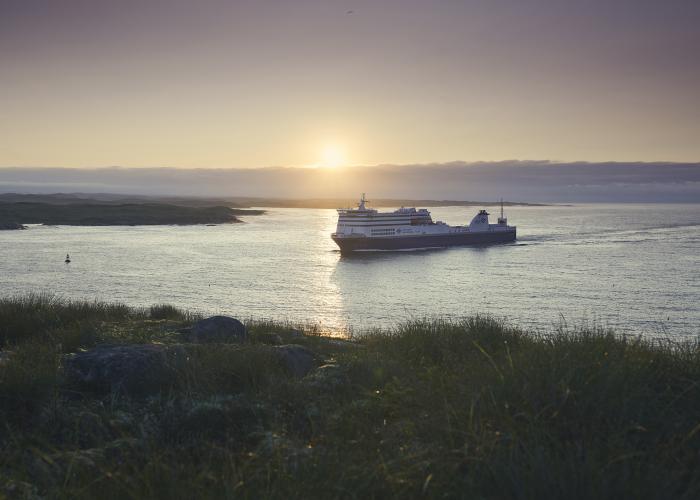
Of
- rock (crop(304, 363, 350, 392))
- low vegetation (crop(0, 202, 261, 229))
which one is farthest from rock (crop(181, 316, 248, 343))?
low vegetation (crop(0, 202, 261, 229))

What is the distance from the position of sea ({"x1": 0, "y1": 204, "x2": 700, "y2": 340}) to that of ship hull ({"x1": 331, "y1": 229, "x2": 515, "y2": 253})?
2409 mm

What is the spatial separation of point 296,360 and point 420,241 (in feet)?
237

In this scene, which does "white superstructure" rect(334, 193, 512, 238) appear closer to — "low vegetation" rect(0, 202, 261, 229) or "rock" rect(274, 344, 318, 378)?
"low vegetation" rect(0, 202, 261, 229)

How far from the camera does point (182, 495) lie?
384 centimetres

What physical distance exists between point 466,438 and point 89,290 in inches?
1355

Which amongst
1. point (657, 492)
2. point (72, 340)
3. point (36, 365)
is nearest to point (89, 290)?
point (72, 340)

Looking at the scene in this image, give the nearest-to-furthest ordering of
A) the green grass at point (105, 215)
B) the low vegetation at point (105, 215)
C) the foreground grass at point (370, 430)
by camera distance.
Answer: the foreground grass at point (370, 430) < the low vegetation at point (105, 215) < the green grass at point (105, 215)

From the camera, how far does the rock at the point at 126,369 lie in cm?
659

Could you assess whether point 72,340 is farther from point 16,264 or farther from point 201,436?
point 16,264

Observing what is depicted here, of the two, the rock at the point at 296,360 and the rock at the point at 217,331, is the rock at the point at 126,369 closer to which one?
the rock at the point at 296,360

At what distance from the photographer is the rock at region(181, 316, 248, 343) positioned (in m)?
9.66

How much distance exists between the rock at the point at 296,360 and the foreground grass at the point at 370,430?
0.29 m

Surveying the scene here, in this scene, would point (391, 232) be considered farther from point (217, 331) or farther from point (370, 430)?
point (370, 430)

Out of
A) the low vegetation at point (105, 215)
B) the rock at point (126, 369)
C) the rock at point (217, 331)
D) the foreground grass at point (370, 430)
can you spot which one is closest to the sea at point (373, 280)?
the rock at point (217, 331)
